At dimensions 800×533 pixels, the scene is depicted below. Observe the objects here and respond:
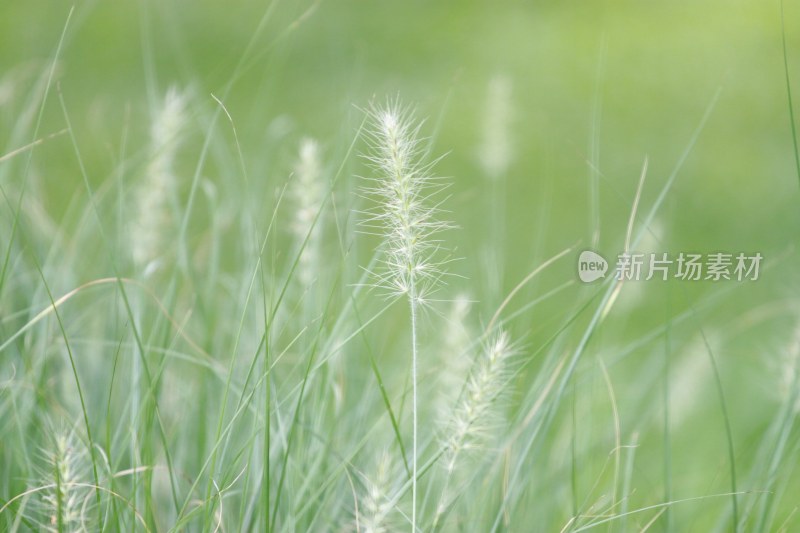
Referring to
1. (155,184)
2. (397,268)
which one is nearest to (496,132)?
(155,184)

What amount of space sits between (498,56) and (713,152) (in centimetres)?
129

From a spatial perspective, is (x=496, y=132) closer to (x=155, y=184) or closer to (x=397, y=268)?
(x=155, y=184)

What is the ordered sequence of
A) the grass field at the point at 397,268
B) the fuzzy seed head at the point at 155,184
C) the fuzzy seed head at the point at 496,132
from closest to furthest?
the grass field at the point at 397,268, the fuzzy seed head at the point at 155,184, the fuzzy seed head at the point at 496,132

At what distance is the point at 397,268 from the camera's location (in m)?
1.21

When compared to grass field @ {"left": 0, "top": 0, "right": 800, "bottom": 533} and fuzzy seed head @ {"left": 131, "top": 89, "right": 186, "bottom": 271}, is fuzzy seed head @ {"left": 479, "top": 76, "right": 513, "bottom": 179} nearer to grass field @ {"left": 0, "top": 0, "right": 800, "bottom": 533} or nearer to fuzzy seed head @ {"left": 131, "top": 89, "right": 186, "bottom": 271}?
grass field @ {"left": 0, "top": 0, "right": 800, "bottom": 533}

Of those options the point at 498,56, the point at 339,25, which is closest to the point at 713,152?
the point at 498,56

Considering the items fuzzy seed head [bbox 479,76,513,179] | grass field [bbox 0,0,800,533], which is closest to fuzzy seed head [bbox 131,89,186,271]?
grass field [bbox 0,0,800,533]

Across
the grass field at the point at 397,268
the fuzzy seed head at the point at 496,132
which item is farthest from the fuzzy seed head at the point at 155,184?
the fuzzy seed head at the point at 496,132

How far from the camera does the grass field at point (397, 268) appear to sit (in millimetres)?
1267

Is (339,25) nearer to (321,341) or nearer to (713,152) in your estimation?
(713,152)

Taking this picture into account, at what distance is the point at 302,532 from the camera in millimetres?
1278

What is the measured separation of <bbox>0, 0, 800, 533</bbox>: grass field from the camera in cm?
127

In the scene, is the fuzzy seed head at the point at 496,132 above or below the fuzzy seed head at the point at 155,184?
above

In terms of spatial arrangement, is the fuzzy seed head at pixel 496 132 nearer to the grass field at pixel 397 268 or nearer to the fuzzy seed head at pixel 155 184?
the grass field at pixel 397 268
